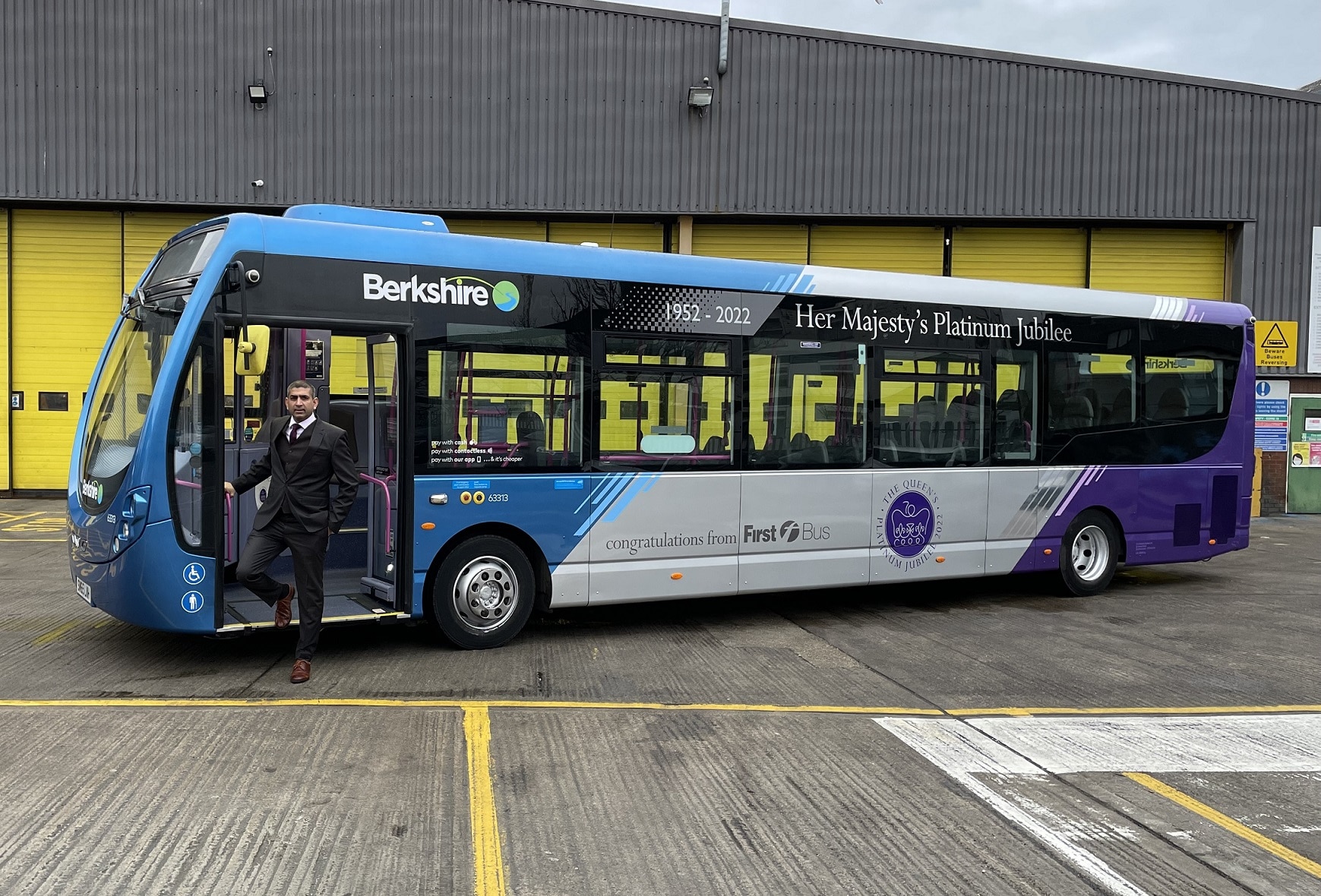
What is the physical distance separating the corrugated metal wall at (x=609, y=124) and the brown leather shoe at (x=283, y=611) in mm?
12027

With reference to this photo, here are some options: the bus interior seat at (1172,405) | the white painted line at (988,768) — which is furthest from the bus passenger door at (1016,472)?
the white painted line at (988,768)

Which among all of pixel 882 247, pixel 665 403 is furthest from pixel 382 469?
pixel 882 247

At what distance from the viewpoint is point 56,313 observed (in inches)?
705

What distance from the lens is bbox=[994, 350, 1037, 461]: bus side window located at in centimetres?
972

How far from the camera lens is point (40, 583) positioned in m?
9.98

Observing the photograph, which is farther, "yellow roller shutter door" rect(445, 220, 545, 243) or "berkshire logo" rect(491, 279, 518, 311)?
"yellow roller shutter door" rect(445, 220, 545, 243)

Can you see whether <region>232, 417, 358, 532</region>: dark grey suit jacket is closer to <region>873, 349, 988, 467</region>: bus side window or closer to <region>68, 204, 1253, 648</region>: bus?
<region>68, 204, 1253, 648</region>: bus

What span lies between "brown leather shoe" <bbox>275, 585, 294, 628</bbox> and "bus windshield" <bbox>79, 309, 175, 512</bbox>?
126 centimetres

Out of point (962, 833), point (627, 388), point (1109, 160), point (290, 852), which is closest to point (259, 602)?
point (627, 388)

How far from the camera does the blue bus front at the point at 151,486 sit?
623 centimetres

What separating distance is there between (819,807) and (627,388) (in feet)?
13.4

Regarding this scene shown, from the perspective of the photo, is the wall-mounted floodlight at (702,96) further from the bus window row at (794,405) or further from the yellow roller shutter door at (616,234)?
the bus window row at (794,405)

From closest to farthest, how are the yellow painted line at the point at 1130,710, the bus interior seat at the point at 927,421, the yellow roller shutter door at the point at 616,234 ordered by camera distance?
the yellow painted line at the point at 1130,710 → the bus interior seat at the point at 927,421 → the yellow roller shutter door at the point at 616,234

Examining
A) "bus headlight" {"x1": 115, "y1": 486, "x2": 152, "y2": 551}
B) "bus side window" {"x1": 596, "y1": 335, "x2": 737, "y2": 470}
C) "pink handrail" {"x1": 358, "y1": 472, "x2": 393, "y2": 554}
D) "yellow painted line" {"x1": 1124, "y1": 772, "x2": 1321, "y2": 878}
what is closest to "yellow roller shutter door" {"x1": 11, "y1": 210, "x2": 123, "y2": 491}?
"pink handrail" {"x1": 358, "y1": 472, "x2": 393, "y2": 554}
